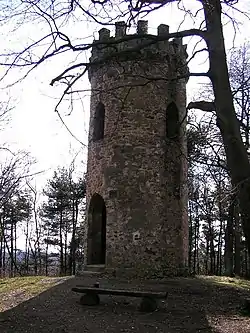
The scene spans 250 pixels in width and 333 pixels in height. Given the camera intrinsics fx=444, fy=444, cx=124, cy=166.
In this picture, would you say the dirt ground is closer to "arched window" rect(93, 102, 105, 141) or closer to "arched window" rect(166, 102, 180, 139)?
"arched window" rect(93, 102, 105, 141)

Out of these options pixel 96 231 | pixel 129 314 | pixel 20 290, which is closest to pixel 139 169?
pixel 96 231

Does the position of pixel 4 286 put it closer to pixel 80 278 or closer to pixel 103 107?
pixel 80 278

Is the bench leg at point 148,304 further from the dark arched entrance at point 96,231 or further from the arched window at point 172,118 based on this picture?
the arched window at point 172,118

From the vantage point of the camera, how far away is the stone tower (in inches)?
567

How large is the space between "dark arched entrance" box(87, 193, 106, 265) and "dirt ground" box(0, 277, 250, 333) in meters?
3.31

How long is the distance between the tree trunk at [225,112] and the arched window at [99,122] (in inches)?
342

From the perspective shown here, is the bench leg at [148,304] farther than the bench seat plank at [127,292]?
Yes

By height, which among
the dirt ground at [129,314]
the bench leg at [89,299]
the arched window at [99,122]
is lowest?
the dirt ground at [129,314]

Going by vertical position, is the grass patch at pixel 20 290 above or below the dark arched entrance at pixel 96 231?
below

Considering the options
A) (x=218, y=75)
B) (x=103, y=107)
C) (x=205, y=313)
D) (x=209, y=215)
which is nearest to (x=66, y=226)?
(x=209, y=215)

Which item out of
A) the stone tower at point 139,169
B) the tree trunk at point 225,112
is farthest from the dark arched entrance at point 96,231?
the tree trunk at point 225,112

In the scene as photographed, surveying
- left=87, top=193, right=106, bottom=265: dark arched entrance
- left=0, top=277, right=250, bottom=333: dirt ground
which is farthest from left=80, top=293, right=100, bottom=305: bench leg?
left=87, top=193, right=106, bottom=265: dark arched entrance

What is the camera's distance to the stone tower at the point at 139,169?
1440 cm

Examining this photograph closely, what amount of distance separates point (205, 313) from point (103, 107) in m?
9.13
